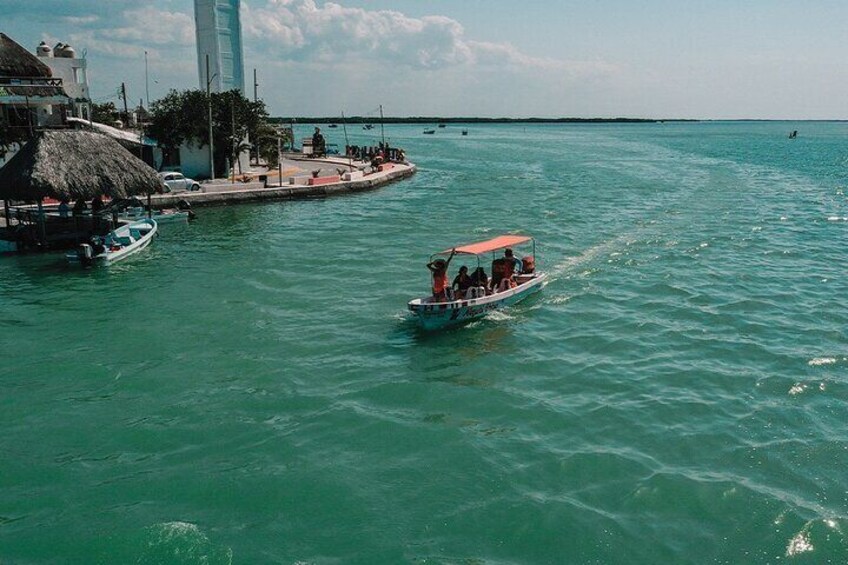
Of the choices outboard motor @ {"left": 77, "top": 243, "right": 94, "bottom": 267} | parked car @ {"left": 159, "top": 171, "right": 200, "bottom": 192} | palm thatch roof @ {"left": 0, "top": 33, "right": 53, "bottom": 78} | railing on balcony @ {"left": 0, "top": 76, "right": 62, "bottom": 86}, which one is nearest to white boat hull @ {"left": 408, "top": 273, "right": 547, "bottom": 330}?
outboard motor @ {"left": 77, "top": 243, "right": 94, "bottom": 267}

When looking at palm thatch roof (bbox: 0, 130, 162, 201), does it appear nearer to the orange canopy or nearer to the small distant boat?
the small distant boat

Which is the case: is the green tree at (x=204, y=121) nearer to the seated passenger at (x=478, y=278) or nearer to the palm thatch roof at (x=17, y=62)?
the palm thatch roof at (x=17, y=62)

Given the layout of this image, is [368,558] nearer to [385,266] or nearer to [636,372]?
[636,372]

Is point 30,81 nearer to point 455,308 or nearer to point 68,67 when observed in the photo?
point 68,67

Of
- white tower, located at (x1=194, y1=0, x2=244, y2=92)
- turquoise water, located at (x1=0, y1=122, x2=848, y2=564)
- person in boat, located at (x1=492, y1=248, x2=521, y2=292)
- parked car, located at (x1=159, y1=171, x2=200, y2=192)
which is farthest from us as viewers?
white tower, located at (x1=194, y1=0, x2=244, y2=92)

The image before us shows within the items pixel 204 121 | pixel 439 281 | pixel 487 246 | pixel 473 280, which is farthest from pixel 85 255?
Result: pixel 204 121

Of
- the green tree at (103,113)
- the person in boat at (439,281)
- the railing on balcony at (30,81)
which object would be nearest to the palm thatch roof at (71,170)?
the person in boat at (439,281)
